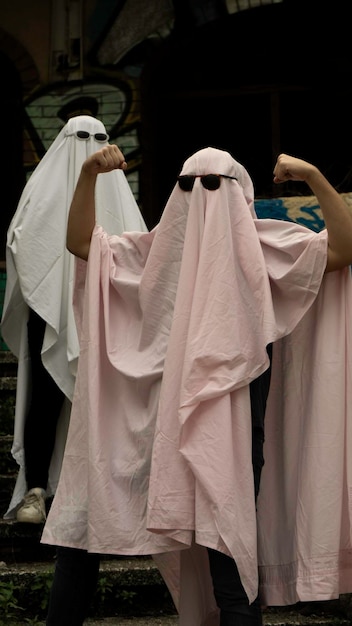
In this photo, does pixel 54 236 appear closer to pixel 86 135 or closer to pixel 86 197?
pixel 86 135

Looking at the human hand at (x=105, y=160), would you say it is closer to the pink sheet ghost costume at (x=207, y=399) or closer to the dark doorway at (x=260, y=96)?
the pink sheet ghost costume at (x=207, y=399)

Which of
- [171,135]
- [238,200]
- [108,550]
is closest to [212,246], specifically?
[238,200]

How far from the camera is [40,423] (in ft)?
18.0

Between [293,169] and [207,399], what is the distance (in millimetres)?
795

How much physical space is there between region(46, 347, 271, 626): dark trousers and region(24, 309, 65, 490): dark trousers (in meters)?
1.84

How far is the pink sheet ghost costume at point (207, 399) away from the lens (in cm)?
339

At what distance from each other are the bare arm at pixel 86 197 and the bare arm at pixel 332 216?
0.59m

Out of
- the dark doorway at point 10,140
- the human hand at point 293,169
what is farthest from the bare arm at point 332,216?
the dark doorway at point 10,140

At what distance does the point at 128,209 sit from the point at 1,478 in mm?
1571

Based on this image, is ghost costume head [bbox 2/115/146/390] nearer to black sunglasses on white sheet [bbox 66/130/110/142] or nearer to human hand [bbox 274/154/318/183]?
black sunglasses on white sheet [bbox 66/130/110/142]

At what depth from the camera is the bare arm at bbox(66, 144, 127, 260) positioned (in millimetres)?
3734

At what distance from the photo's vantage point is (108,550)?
351 cm

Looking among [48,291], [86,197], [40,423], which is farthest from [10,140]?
[86,197]

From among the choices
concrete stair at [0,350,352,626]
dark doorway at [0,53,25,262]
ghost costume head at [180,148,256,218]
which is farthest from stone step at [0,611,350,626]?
dark doorway at [0,53,25,262]
